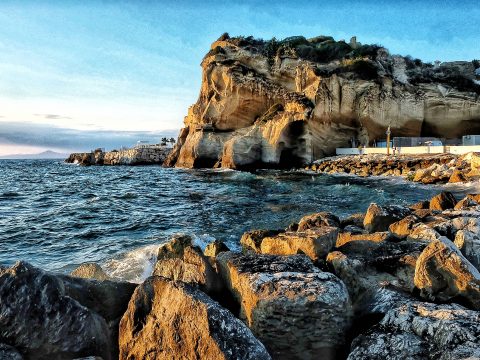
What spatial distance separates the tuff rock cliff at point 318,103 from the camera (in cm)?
4150

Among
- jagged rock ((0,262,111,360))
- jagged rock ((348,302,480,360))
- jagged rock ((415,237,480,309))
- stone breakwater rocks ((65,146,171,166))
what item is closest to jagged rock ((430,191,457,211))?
jagged rock ((415,237,480,309))

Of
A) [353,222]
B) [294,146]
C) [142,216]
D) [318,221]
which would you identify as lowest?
[142,216]

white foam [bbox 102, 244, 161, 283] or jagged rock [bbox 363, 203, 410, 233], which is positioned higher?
jagged rock [bbox 363, 203, 410, 233]

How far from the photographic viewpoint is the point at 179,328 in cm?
306

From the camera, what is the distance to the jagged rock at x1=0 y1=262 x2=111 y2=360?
10.3 feet

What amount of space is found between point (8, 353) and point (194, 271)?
205 centimetres

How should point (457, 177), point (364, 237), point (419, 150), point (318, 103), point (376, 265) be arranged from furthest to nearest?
point (318, 103) < point (419, 150) < point (457, 177) < point (364, 237) < point (376, 265)

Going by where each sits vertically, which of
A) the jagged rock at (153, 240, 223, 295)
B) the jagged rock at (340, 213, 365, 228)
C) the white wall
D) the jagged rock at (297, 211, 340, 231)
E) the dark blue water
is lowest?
the dark blue water

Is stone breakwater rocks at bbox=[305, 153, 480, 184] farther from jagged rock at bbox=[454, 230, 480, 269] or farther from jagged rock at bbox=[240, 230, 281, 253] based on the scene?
jagged rock at bbox=[454, 230, 480, 269]

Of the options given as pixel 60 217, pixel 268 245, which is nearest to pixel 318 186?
pixel 60 217

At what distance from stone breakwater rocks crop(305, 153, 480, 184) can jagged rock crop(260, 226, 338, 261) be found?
68.3ft

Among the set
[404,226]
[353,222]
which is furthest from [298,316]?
[353,222]

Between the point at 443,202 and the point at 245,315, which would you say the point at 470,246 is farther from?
the point at 443,202

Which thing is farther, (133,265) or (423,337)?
(133,265)
